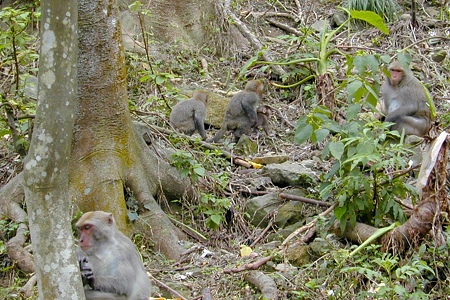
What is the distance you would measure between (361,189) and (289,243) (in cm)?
91

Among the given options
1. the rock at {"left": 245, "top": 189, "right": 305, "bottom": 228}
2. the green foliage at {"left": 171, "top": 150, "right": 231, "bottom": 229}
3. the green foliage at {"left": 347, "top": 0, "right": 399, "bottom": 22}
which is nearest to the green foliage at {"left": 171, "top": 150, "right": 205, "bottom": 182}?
the green foliage at {"left": 171, "top": 150, "right": 231, "bottom": 229}

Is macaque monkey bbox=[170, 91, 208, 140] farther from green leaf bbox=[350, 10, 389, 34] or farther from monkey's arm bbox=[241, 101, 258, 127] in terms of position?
green leaf bbox=[350, 10, 389, 34]

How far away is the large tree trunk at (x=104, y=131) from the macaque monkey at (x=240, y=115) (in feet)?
10.5

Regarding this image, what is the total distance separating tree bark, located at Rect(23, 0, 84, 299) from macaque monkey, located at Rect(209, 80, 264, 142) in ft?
20.0

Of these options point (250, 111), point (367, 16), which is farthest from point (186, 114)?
point (367, 16)

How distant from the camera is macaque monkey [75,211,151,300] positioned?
4.93 metres

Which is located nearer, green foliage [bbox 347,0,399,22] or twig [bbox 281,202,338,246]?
twig [bbox 281,202,338,246]

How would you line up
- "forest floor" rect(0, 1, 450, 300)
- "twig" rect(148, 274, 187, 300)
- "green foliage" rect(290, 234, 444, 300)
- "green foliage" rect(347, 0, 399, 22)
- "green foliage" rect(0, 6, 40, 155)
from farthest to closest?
1. "green foliage" rect(347, 0, 399, 22)
2. "green foliage" rect(0, 6, 40, 155)
3. "forest floor" rect(0, 1, 450, 300)
4. "twig" rect(148, 274, 187, 300)
5. "green foliage" rect(290, 234, 444, 300)

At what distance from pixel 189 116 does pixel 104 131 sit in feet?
9.71

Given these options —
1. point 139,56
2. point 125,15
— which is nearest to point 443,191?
point 139,56

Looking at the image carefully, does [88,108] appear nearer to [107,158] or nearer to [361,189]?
[107,158]

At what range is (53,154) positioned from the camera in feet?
13.2

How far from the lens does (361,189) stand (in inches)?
253

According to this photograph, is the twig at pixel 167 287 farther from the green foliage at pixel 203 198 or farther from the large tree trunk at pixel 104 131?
the green foliage at pixel 203 198
